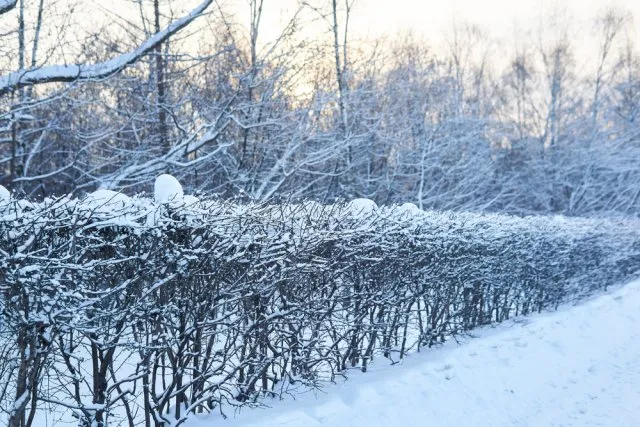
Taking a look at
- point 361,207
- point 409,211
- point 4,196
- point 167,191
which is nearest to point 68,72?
point 167,191

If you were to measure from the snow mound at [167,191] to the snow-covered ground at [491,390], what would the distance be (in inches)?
67.4

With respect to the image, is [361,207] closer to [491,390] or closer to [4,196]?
[491,390]

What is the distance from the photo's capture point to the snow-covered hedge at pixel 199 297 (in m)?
3.38

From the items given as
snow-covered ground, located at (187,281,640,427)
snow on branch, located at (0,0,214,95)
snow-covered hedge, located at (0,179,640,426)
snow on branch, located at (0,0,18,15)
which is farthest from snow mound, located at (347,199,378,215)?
snow on branch, located at (0,0,18,15)

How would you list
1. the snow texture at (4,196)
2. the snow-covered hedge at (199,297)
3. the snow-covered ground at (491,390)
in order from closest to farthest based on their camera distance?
the snow texture at (4,196)
the snow-covered hedge at (199,297)
the snow-covered ground at (491,390)

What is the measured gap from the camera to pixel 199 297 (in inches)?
165

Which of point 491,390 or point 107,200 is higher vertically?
point 107,200

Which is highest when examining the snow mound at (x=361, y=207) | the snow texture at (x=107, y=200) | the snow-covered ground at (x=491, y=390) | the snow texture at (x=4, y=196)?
the snow texture at (x=4, y=196)

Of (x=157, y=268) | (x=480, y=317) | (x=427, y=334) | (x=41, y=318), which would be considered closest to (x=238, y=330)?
(x=157, y=268)

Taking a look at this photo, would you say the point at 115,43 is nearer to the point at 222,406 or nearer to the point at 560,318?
the point at 222,406

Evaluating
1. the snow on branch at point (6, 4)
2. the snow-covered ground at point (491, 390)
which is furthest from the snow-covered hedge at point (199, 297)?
the snow on branch at point (6, 4)

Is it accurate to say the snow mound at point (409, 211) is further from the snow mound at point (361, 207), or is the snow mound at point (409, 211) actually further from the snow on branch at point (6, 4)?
the snow on branch at point (6, 4)

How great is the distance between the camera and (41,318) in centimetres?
330

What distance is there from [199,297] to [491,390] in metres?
3.26
